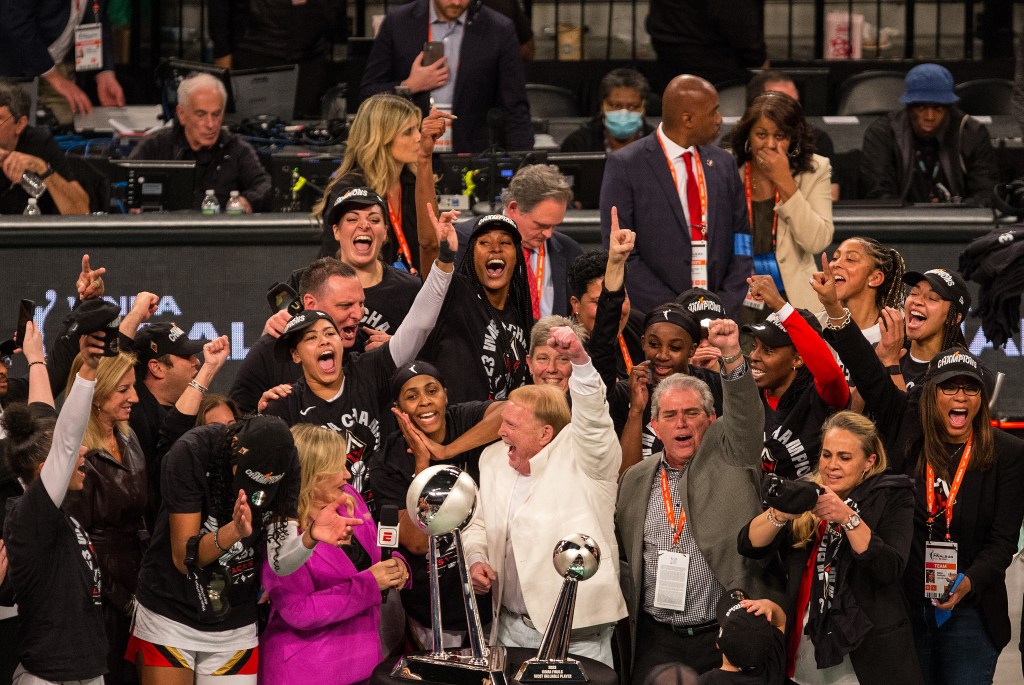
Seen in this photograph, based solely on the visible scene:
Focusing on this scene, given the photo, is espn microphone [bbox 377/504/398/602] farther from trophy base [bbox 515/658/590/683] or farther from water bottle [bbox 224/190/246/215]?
water bottle [bbox 224/190/246/215]

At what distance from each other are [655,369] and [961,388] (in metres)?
1.13

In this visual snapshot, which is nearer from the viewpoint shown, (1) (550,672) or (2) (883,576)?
(1) (550,672)

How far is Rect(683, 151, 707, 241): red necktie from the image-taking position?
697 cm

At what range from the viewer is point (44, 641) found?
544cm

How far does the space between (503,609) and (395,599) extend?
454mm

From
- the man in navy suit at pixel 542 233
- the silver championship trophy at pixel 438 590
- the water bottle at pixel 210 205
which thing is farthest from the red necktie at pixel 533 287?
the silver championship trophy at pixel 438 590

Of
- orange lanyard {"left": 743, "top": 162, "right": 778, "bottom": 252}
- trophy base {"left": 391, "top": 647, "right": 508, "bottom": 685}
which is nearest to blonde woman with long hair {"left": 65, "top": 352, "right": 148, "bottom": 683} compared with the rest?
trophy base {"left": 391, "top": 647, "right": 508, "bottom": 685}

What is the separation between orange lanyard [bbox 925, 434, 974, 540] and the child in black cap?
2.40 ft

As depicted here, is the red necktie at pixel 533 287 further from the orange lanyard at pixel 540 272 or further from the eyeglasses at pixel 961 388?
the eyeglasses at pixel 961 388

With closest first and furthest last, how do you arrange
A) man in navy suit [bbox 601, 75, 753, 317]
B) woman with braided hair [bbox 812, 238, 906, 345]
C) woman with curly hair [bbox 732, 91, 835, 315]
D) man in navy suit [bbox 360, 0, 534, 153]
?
woman with braided hair [bbox 812, 238, 906, 345] → man in navy suit [bbox 601, 75, 753, 317] → woman with curly hair [bbox 732, 91, 835, 315] → man in navy suit [bbox 360, 0, 534, 153]

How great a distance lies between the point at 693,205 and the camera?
6.98m

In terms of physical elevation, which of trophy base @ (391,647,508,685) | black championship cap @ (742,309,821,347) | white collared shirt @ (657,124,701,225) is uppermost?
white collared shirt @ (657,124,701,225)

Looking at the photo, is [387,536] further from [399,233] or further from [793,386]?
[399,233]

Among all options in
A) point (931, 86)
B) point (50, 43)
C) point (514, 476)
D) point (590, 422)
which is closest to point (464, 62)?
point (931, 86)
